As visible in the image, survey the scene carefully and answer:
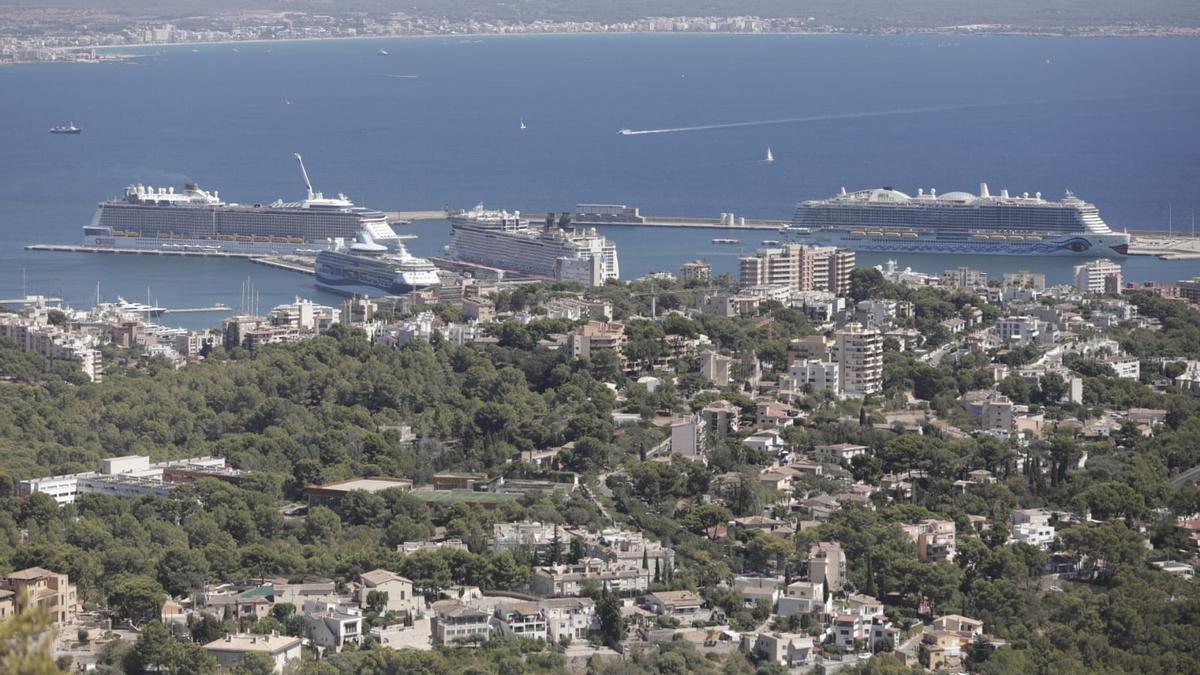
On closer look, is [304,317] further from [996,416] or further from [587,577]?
[587,577]

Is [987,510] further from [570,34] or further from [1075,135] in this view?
[570,34]

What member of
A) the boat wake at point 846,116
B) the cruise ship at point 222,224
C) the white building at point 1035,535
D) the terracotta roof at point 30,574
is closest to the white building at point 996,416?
the white building at point 1035,535

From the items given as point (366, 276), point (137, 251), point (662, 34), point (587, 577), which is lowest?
point (137, 251)

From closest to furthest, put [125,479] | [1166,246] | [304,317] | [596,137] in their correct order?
[125,479]
[304,317]
[1166,246]
[596,137]

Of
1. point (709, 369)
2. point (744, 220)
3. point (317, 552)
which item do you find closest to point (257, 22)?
point (744, 220)

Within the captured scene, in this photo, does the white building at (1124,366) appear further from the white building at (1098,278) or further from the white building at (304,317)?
the white building at (304,317)

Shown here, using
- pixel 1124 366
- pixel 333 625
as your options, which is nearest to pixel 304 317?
pixel 1124 366
